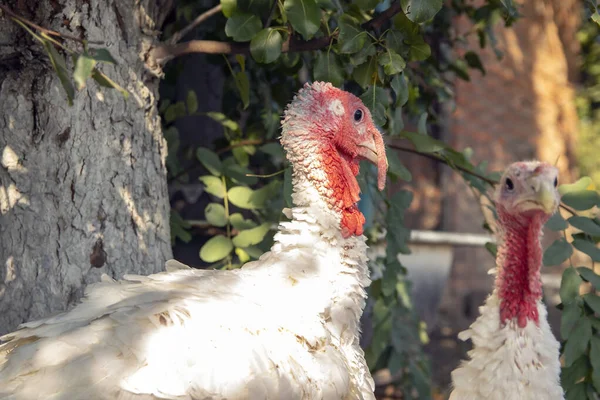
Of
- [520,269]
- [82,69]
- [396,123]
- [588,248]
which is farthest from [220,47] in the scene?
→ [588,248]

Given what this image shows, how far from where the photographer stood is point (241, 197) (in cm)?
332

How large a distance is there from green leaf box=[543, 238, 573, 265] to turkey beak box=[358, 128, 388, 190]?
0.91 meters

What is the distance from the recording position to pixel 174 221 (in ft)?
11.0

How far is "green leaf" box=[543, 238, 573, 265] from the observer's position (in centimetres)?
310

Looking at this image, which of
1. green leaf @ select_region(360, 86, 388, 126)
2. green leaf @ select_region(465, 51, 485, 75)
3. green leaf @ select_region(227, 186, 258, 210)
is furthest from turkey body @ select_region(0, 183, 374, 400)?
green leaf @ select_region(465, 51, 485, 75)

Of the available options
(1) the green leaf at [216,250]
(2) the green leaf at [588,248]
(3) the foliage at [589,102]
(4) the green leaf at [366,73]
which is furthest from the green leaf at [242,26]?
(3) the foliage at [589,102]

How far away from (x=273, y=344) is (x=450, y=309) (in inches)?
267

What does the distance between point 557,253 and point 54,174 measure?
2.10m

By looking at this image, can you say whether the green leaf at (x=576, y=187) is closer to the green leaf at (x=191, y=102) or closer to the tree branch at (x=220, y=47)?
the tree branch at (x=220, y=47)

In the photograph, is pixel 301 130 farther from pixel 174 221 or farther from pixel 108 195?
pixel 174 221

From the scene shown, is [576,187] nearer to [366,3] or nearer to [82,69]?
[366,3]

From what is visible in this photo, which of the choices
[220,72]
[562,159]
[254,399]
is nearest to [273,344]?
[254,399]

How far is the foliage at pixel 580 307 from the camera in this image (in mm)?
2994

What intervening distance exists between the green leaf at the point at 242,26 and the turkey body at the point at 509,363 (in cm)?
141
